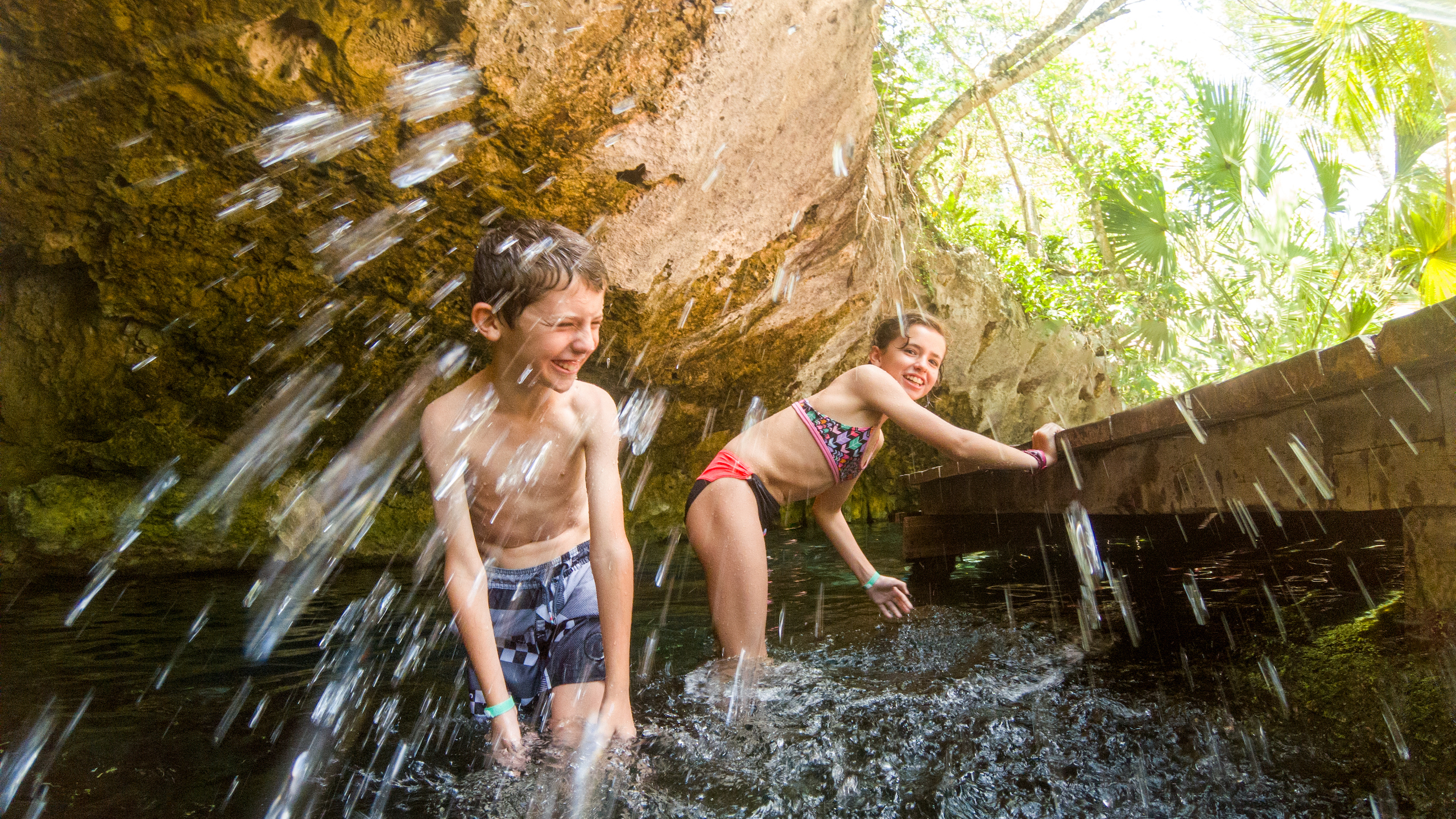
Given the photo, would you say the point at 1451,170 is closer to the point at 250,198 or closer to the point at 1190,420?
the point at 1190,420

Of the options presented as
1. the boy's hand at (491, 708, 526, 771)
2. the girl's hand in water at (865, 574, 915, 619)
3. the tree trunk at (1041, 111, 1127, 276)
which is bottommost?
the boy's hand at (491, 708, 526, 771)

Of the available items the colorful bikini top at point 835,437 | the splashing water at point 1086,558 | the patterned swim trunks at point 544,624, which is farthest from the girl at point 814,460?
the patterned swim trunks at point 544,624

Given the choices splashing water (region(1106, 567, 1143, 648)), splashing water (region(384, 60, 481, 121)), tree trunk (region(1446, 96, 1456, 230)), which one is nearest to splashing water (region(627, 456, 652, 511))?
→ splashing water (region(1106, 567, 1143, 648))

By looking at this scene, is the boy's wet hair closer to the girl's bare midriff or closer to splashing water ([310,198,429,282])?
the girl's bare midriff

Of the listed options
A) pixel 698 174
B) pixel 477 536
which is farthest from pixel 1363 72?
pixel 477 536

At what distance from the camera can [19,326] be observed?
18.7 ft

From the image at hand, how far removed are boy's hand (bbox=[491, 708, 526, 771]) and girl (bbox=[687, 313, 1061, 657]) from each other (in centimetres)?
106

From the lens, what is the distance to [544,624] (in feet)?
7.56

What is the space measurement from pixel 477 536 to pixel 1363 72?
9365 millimetres

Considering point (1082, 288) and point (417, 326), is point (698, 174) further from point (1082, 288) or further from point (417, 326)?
point (1082, 288)

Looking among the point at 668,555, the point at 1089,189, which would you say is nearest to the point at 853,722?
the point at 668,555

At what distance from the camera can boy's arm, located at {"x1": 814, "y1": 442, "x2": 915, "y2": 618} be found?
125 inches

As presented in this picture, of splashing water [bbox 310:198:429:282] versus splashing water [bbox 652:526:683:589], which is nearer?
splashing water [bbox 310:198:429:282]

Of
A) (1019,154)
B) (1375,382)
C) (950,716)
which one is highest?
(1019,154)
